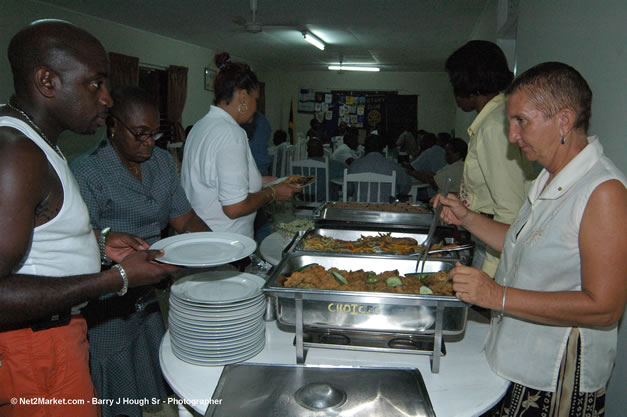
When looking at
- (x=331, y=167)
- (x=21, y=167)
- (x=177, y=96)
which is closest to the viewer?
(x=21, y=167)

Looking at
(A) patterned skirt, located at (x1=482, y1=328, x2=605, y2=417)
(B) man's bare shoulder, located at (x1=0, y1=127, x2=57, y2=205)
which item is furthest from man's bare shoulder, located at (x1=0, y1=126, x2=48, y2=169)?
(A) patterned skirt, located at (x1=482, y1=328, x2=605, y2=417)

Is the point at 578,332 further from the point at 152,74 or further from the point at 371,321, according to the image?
the point at 152,74

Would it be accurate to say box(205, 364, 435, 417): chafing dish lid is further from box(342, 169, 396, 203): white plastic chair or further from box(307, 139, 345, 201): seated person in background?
box(307, 139, 345, 201): seated person in background

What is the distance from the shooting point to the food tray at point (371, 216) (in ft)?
7.68

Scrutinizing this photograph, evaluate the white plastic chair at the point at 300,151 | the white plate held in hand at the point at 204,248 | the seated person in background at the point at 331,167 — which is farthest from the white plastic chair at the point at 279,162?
the white plate held in hand at the point at 204,248

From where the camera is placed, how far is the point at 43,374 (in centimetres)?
96

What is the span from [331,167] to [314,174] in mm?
889

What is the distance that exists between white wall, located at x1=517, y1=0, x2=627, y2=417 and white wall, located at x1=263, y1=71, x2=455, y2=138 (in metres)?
9.66

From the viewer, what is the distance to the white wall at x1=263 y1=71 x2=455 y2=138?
37.1 feet

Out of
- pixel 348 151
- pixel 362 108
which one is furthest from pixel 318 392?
pixel 362 108

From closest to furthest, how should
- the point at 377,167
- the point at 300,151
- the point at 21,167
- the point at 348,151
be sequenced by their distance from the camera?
the point at 21,167, the point at 377,167, the point at 348,151, the point at 300,151

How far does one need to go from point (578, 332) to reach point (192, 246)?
1.00 m

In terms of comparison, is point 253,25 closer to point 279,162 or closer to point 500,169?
Answer: point 279,162

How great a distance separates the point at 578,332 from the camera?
0.95 m
